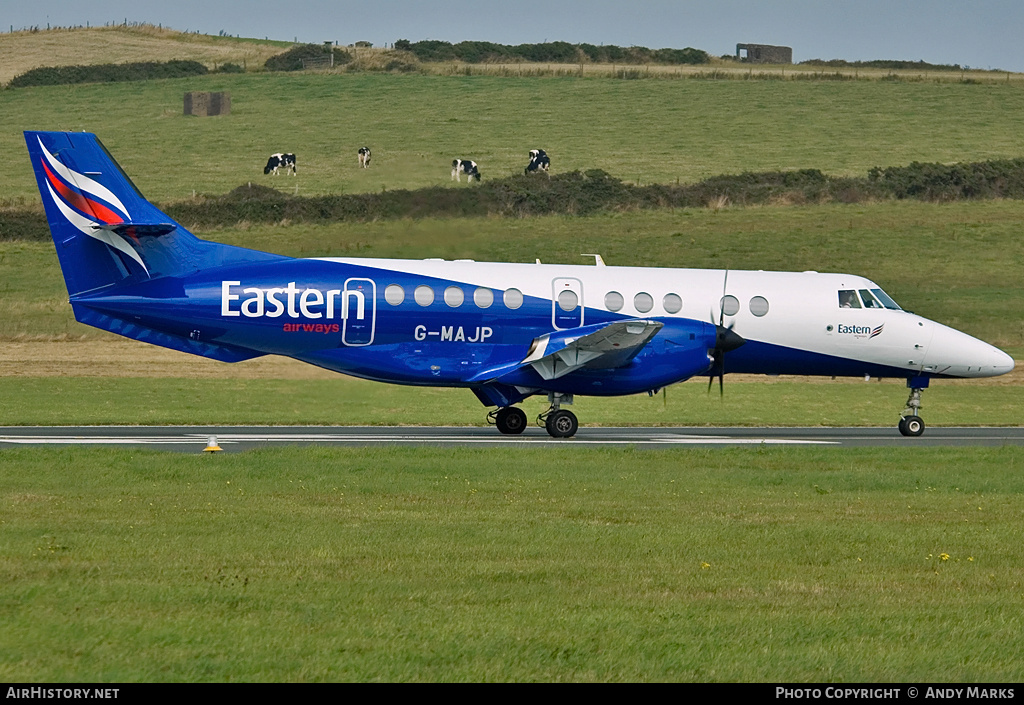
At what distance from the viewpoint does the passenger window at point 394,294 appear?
26656 millimetres

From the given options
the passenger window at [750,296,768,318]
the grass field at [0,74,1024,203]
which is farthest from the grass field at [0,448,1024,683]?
the grass field at [0,74,1024,203]

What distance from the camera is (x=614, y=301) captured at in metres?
27.8

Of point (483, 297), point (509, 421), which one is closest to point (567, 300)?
point (483, 297)

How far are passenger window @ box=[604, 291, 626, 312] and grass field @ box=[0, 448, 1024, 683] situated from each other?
742cm

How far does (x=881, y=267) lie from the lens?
58.0 meters

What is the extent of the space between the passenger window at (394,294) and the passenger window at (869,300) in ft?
34.4

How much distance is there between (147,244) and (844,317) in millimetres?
14980

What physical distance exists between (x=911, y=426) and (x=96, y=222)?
58.2 ft

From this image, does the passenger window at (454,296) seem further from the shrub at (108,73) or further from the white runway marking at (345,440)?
the shrub at (108,73)

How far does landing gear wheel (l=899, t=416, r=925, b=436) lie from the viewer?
2911 centimetres

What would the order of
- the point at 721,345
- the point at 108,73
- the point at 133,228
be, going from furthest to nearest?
the point at 108,73 < the point at 721,345 < the point at 133,228

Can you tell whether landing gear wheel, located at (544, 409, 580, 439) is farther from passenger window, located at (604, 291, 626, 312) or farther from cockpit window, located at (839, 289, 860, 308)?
cockpit window, located at (839, 289, 860, 308)

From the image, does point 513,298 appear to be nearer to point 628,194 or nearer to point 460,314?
point 460,314
